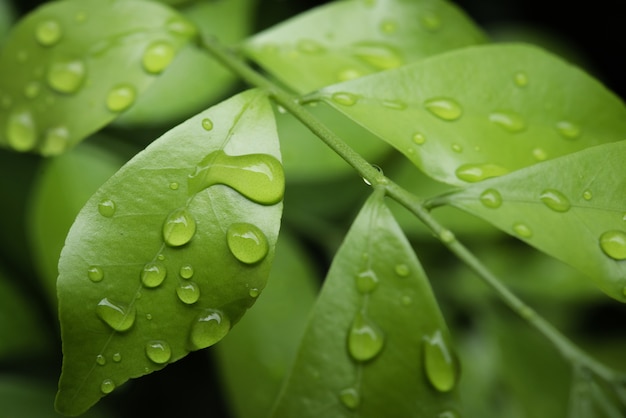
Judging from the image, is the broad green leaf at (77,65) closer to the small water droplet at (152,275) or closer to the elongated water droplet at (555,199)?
the small water droplet at (152,275)

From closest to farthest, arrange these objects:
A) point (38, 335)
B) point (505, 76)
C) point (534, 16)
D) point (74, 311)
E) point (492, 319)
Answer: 1. point (74, 311)
2. point (505, 76)
3. point (38, 335)
4. point (492, 319)
5. point (534, 16)

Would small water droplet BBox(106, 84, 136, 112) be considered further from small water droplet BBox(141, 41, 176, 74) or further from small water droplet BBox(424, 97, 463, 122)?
small water droplet BBox(424, 97, 463, 122)

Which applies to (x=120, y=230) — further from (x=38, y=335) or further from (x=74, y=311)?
(x=38, y=335)

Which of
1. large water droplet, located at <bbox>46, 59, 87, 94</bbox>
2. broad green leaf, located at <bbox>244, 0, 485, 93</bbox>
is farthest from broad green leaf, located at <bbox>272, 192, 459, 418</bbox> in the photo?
large water droplet, located at <bbox>46, 59, 87, 94</bbox>

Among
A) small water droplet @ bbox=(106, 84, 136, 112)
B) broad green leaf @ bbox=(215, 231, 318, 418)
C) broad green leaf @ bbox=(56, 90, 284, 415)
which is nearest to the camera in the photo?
broad green leaf @ bbox=(56, 90, 284, 415)

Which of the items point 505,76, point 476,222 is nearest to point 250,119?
point 505,76

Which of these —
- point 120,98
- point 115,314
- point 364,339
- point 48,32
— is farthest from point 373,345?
point 48,32

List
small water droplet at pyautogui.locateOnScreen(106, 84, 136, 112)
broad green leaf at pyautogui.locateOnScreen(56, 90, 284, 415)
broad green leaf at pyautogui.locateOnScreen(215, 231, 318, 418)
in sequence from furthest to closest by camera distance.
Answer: broad green leaf at pyautogui.locateOnScreen(215, 231, 318, 418) < small water droplet at pyautogui.locateOnScreen(106, 84, 136, 112) < broad green leaf at pyautogui.locateOnScreen(56, 90, 284, 415)
